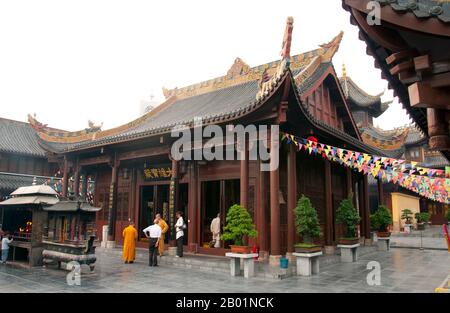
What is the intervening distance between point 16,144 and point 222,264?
2151 cm

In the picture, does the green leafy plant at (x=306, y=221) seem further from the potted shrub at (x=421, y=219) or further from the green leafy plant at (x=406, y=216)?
the potted shrub at (x=421, y=219)

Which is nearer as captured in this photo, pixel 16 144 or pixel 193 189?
pixel 193 189

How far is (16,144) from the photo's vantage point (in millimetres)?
25203

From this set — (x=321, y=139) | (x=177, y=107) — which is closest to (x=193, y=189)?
(x=321, y=139)

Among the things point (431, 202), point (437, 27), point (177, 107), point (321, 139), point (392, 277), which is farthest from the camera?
point (431, 202)

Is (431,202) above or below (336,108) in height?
below

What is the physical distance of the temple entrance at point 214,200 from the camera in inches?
461

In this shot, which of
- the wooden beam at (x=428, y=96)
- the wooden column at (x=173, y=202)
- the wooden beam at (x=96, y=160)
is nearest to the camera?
the wooden beam at (x=428, y=96)

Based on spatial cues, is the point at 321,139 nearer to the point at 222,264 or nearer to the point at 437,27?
the point at 222,264

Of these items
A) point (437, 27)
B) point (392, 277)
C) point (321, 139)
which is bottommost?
point (392, 277)

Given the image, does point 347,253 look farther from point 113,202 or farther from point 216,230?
point 113,202

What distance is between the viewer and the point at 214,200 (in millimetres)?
12398

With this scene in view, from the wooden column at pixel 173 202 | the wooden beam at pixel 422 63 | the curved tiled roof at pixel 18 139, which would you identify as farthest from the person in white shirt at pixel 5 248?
the curved tiled roof at pixel 18 139

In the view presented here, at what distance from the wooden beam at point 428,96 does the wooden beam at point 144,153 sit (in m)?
9.43
